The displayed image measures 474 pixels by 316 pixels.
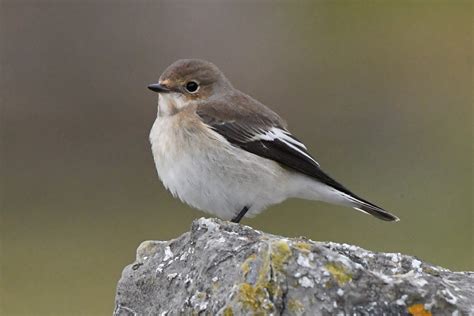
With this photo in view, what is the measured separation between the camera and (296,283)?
515cm

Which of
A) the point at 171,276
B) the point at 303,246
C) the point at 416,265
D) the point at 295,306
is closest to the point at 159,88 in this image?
the point at 171,276

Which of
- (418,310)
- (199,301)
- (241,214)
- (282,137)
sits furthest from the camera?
(282,137)

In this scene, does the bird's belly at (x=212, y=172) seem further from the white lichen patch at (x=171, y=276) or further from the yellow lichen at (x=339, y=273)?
the yellow lichen at (x=339, y=273)

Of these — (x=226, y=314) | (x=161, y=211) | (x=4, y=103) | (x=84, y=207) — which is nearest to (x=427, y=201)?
(x=161, y=211)

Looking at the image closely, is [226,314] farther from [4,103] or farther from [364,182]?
[4,103]

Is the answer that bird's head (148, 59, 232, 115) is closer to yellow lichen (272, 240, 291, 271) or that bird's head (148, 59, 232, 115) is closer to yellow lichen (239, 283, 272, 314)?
yellow lichen (272, 240, 291, 271)

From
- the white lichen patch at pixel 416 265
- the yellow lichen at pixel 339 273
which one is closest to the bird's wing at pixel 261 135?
the white lichen patch at pixel 416 265

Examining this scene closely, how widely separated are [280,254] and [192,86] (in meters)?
4.04

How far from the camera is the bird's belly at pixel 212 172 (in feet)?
27.3

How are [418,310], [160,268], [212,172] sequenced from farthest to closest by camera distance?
1. [212,172]
2. [160,268]
3. [418,310]

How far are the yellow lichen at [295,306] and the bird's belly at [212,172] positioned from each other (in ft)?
10.7

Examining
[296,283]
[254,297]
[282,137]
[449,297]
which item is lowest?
[254,297]

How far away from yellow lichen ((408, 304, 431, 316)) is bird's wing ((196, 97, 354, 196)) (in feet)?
12.2

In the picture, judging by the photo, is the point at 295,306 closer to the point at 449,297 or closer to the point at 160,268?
the point at 449,297
